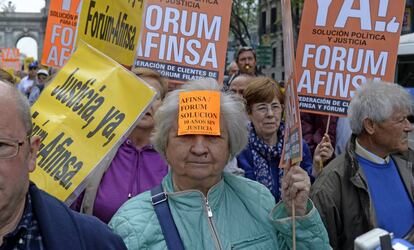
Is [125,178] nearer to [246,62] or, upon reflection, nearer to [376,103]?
[376,103]

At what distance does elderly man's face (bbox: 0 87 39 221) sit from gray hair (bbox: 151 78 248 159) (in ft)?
2.85

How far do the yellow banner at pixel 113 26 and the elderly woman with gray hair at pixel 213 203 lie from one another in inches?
38.8

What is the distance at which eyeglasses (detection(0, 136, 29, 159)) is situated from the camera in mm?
1720

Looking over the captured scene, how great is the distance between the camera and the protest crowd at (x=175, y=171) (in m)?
1.84

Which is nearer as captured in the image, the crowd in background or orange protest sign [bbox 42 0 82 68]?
the crowd in background

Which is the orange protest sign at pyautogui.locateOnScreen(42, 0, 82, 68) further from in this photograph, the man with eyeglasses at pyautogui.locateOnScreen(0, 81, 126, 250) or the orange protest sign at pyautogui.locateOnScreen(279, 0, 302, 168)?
the man with eyeglasses at pyautogui.locateOnScreen(0, 81, 126, 250)

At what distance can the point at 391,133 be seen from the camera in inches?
137

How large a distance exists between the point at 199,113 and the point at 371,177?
50.1 inches

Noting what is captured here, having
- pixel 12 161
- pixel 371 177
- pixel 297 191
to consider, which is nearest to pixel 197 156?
pixel 297 191

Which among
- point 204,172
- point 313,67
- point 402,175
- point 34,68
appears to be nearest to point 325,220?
point 402,175

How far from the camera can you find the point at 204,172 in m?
2.52

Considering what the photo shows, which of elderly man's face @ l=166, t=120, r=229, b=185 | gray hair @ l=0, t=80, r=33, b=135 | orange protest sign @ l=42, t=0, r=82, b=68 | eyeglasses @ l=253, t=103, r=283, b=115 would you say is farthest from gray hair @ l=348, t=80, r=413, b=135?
orange protest sign @ l=42, t=0, r=82, b=68

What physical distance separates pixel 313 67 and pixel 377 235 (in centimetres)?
339

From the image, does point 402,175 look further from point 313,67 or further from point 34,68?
point 34,68
